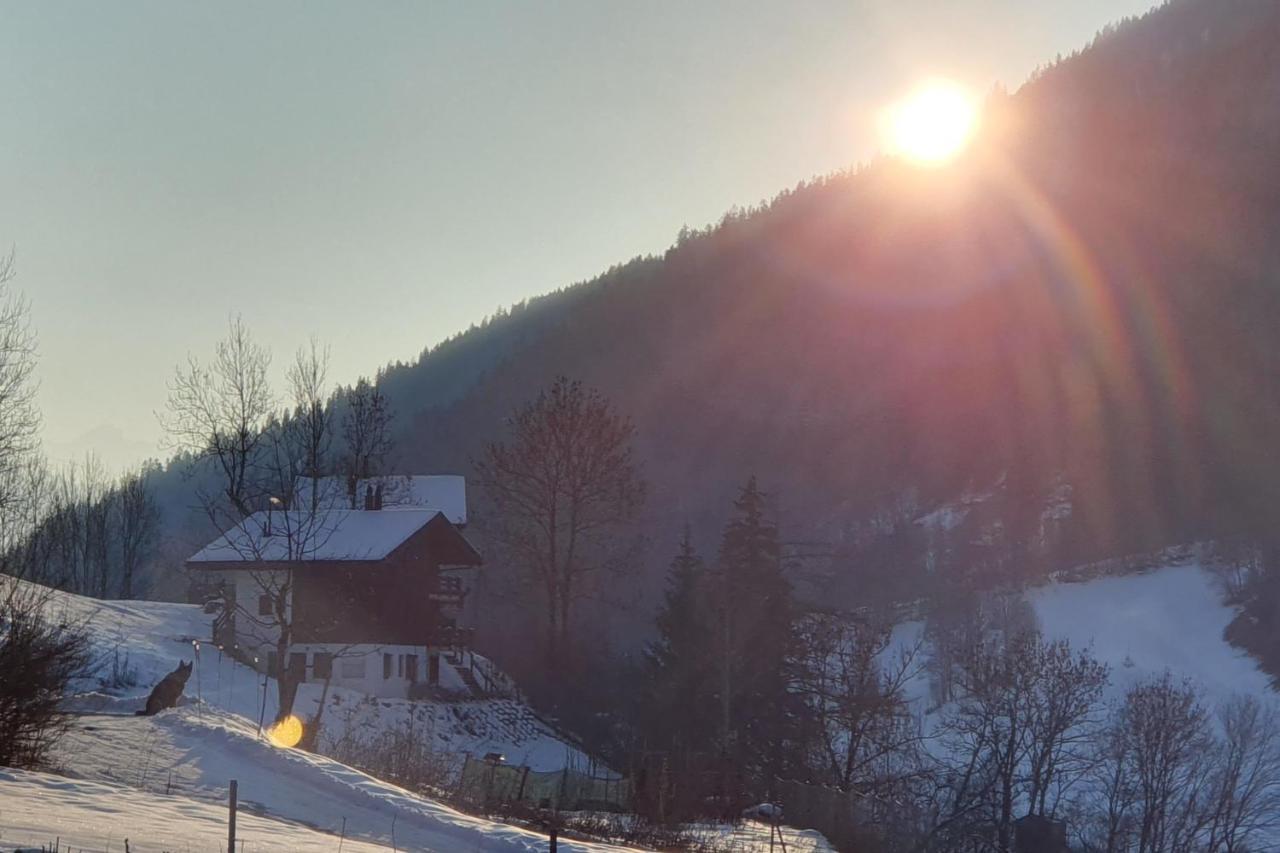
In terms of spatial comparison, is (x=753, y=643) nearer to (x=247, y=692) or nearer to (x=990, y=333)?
(x=247, y=692)

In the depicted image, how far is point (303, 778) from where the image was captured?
→ 18.8 meters

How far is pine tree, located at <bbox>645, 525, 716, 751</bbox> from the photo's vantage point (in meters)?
39.6

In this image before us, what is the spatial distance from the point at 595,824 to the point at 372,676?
80.6 ft

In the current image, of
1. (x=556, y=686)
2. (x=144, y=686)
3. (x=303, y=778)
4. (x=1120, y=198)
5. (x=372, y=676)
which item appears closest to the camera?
(x=303, y=778)

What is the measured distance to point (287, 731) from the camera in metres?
25.2

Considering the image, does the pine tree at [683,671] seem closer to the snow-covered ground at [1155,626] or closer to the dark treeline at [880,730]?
→ the dark treeline at [880,730]

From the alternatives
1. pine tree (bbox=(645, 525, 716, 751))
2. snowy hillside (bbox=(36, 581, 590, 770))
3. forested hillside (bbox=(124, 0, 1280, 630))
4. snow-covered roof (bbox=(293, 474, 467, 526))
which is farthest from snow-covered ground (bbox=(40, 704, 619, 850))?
forested hillside (bbox=(124, 0, 1280, 630))

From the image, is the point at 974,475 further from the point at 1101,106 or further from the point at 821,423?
the point at 1101,106

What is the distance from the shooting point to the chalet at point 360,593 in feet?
140

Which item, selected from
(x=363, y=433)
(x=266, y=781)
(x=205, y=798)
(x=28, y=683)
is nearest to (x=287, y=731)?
(x=266, y=781)

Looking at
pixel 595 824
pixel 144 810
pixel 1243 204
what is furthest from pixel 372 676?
pixel 1243 204

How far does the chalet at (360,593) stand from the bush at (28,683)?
2289 cm

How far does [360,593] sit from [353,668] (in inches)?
117

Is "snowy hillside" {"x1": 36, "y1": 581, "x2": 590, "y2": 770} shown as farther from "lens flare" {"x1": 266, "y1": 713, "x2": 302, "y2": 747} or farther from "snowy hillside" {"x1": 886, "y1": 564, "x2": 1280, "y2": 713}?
Answer: "snowy hillside" {"x1": 886, "y1": 564, "x2": 1280, "y2": 713}
